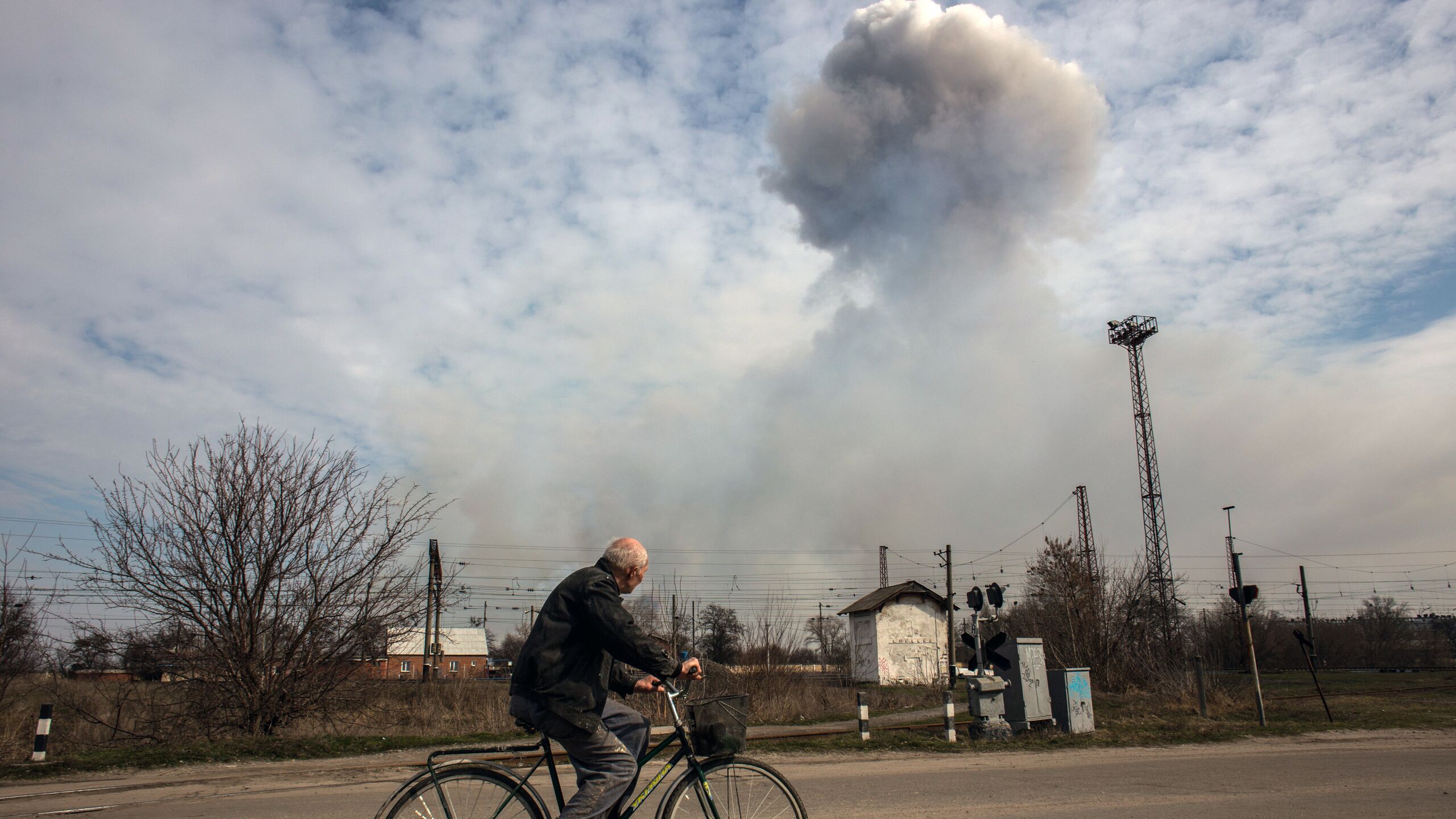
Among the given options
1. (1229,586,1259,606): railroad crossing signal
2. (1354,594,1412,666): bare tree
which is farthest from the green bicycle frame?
(1354,594,1412,666): bare tree

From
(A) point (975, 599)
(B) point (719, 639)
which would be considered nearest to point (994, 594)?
(A) point (975, 599)

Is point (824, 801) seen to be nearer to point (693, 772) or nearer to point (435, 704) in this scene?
point (693, 772)

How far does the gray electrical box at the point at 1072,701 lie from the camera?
1408cm

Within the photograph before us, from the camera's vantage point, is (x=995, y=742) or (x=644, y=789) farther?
(x=995, y=742)

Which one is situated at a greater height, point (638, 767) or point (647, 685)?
point (647, 685)

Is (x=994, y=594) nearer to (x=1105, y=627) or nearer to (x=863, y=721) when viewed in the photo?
(x=863, y=721)

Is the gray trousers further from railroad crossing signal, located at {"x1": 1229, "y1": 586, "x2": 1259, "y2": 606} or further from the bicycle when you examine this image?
railroad crossing signal, located at {"x1": 1229, "y1": 586, "x2": 1259, "y2": 606}

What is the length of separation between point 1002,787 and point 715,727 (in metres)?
6.07

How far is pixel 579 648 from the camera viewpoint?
394 cm

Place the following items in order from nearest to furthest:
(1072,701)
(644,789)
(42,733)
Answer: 1. (644,789)
2. (42,733)
3. (1072,701)

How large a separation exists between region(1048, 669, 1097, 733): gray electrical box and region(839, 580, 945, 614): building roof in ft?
112

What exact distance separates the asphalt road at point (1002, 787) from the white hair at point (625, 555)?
4.20 m

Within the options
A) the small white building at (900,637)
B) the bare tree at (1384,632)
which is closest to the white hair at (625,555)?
the small white building at (900,637)

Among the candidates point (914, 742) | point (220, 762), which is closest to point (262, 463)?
point (220, 762)
